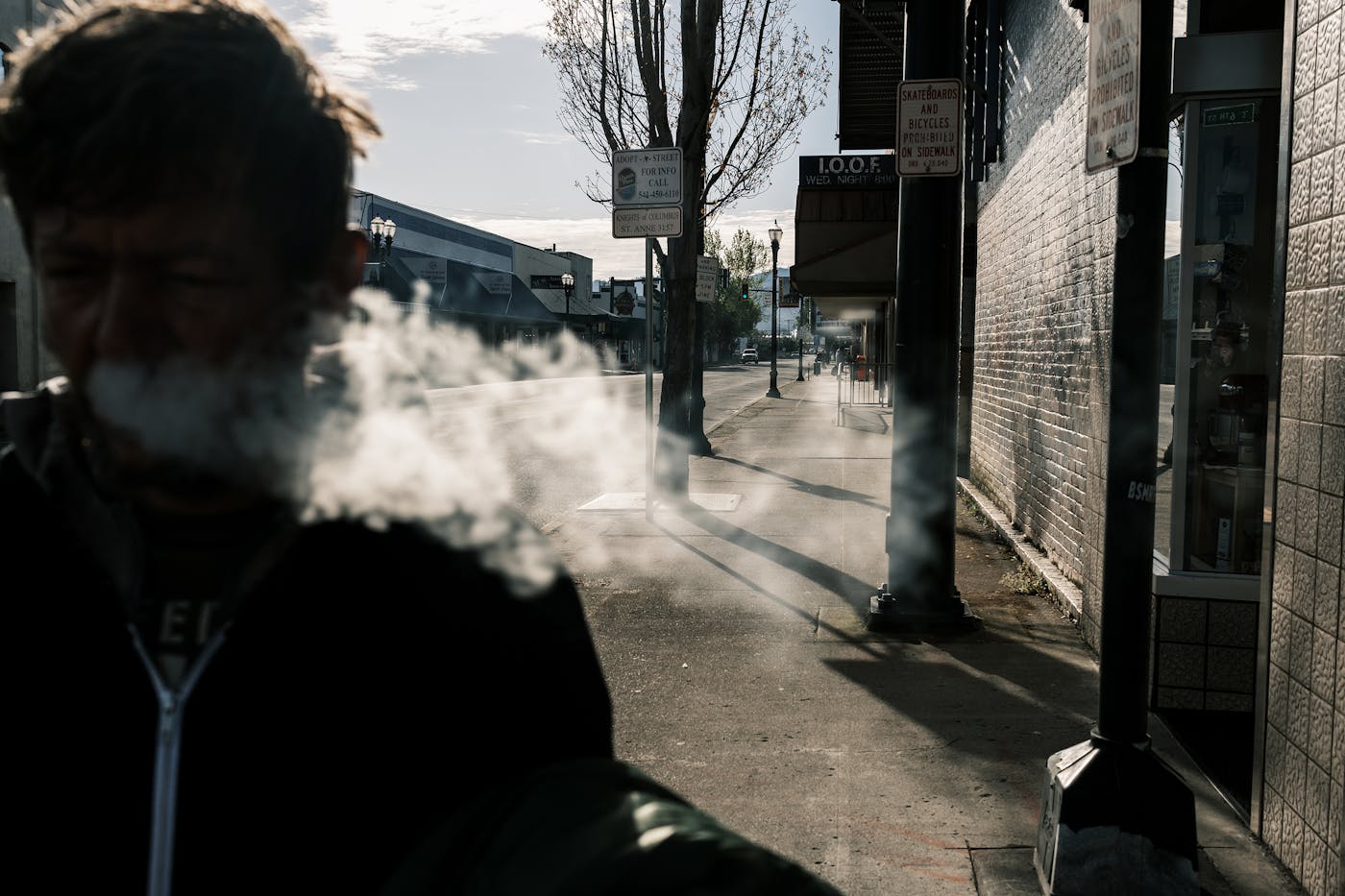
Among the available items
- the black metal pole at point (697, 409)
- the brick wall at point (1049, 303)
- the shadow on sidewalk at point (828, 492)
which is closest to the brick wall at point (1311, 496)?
the brick wall at point (1049, 303)

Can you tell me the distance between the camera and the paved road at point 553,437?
13.1 m

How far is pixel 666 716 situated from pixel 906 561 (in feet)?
6.29

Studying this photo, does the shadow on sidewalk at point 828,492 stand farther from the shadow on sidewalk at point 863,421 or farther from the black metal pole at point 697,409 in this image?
the shadow on sidewalk at point 863,421

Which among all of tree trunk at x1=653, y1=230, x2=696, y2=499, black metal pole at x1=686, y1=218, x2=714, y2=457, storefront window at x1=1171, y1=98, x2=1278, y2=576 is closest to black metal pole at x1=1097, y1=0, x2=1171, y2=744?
storefront window at x1=1171, y1=98, x2=1278, y2=576

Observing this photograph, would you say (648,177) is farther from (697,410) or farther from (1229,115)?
(697,410)

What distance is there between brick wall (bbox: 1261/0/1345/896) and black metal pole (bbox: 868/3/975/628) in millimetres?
2689

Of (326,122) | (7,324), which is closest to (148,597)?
(326,122)

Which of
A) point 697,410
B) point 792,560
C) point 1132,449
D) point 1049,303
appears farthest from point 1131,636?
point 697,410

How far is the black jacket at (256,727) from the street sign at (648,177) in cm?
892

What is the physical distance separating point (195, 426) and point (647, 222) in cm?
899

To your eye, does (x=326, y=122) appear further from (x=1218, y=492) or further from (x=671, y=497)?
(x=671, y=497)

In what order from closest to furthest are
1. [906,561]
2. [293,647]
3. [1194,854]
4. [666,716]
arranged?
[293,647] → [1194,854] → [666,716] → [906,561]

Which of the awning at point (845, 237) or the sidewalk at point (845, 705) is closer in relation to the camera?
the sidewalk at point (845, 705)

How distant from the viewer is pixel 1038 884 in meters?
3.58
